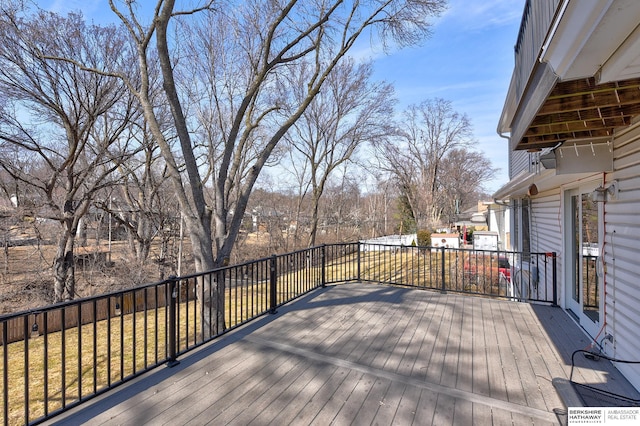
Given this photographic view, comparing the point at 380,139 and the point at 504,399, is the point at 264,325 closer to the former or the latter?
the point at 504,399

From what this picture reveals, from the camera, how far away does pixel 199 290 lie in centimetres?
571

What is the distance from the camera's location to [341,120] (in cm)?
1430

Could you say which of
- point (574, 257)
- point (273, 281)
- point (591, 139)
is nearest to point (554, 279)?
point (574, 257)

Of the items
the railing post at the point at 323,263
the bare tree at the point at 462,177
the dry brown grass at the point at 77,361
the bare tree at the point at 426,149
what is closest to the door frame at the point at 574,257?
the railing post at the point at 323,263

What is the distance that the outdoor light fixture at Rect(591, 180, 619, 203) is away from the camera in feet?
9.21

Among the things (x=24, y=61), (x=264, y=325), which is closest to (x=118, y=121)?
(x=24, y=61)

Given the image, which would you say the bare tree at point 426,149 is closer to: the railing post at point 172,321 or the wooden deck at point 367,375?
the wooden deck at point 367,375

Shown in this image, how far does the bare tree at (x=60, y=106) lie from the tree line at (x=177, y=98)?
Result: 3cm

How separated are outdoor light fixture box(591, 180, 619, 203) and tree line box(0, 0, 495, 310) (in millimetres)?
4112

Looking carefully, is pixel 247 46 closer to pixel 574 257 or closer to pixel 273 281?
pixel 273 281

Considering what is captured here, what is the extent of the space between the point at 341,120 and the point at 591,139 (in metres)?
11.9

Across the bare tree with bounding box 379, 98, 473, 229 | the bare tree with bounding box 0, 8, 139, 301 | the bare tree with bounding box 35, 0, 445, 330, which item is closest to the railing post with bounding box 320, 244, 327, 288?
the bare tree with bounding box 35, 0, 445, 330

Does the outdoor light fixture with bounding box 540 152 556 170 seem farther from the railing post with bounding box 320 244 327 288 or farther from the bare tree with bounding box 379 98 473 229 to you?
the bare tree with bounding box 379 98 473 229

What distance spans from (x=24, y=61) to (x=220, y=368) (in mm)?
8333
